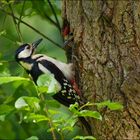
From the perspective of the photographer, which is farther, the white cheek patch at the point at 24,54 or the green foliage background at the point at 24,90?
the white cheek patch at the point at 24,54

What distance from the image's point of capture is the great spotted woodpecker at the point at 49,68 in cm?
355

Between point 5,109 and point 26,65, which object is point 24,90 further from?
point 5,109

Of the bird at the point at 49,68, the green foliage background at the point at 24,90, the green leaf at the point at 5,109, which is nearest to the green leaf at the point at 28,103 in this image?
the green foliage background at the point at 24,90

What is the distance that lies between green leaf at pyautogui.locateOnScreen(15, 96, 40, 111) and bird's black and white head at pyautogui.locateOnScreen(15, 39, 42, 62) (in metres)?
1.12

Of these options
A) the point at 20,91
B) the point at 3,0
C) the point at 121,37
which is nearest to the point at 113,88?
the point at 121,37

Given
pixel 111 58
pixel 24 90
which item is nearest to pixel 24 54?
pixel 24 90

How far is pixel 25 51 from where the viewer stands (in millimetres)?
3732

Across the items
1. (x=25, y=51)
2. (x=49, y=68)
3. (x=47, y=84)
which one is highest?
(x=47, y=84)

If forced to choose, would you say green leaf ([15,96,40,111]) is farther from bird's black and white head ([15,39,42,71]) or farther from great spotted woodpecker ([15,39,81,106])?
bird's black and white head ([15,39,42,71])

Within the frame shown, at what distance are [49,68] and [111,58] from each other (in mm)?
708

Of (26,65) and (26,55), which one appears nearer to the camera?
(26,65)

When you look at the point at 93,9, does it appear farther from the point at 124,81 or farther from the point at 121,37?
the point at 124,81

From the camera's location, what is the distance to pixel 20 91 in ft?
10.9

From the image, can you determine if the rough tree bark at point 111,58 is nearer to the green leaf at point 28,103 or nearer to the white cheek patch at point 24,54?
the white cheek patch at point 24,54
